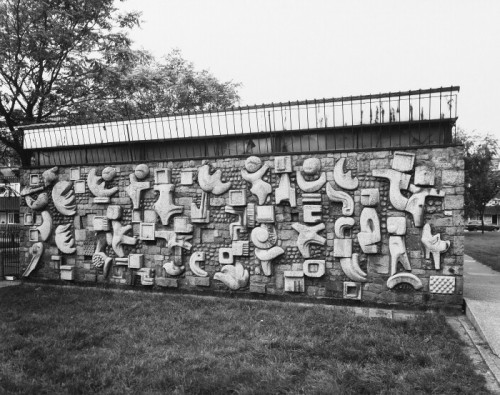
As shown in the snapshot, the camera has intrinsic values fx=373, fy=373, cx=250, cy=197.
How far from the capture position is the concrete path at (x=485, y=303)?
406 cm

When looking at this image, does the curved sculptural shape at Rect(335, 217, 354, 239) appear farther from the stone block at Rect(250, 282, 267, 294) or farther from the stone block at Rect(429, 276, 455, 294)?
the stone block at Rect(250, 282, 267, 294)

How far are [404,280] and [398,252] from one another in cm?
40

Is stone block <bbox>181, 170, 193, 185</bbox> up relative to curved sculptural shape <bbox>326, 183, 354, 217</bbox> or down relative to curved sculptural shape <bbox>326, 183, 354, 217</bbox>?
up

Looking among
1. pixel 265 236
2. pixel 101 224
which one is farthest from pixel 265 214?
pixel 101 224

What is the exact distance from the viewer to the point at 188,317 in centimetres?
504

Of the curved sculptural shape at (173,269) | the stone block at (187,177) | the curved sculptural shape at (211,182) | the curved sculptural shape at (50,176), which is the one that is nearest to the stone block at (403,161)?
the curved sculptural shape at (211,182)

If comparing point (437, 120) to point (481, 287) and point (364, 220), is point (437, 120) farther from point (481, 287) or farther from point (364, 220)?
point (481, 287)

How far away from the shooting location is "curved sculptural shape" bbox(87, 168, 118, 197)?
22.5 feet

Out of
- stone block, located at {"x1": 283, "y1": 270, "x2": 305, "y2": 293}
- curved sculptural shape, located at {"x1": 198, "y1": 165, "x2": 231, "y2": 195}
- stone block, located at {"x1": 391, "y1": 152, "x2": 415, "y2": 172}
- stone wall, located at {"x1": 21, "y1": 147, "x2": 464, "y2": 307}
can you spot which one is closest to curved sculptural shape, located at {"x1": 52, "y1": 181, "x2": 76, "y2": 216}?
stone wall, located at {"x1": 21, "y1": 147, "x2": 464, "y2": 307}

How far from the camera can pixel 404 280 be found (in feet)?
17.3

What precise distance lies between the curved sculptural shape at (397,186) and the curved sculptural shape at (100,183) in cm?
472

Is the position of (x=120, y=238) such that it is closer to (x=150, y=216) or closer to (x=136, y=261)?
(x=136, y=261)

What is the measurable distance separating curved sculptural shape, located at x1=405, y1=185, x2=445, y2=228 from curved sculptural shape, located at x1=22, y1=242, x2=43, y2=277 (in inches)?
269

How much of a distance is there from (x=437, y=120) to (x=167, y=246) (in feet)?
15.4
